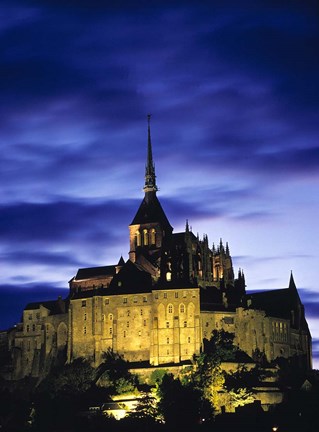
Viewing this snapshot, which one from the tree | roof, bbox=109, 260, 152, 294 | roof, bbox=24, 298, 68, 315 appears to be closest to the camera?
the tree

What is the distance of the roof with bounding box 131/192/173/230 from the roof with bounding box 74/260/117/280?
632 cm

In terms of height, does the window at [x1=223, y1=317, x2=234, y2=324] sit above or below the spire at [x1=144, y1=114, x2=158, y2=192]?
below

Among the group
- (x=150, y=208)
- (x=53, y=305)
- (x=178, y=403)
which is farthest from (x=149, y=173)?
(x=178, y=403)

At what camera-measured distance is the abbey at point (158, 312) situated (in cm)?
11725

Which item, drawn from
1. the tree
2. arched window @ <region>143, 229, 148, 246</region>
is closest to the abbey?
arched window @ <region>143, 229, 148, 246</region>

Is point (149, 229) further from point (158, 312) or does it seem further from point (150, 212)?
point (158, 312)

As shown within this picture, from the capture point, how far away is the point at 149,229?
13425 centimetres

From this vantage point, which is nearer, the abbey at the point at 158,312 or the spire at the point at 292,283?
the abbey at the point at 158,312

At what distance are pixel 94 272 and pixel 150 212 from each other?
9.50 meters

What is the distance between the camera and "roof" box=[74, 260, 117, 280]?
13300 cm

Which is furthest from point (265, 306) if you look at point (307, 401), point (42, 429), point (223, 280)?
point (42, 429)

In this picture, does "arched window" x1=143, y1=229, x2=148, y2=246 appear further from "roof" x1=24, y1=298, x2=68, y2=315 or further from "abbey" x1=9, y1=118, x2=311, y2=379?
"roof" x1=24, y1=298, x2=68, y2=315

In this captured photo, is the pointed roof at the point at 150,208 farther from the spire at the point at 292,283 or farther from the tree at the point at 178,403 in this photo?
the tree at the point at 178,403

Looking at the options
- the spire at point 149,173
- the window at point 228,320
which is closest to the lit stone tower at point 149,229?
the spire at point 149,173
